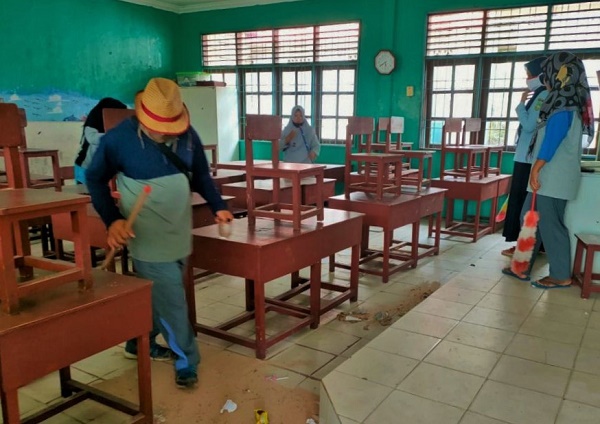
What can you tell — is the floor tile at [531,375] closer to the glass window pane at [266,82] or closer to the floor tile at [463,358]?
the floor tile at [463,358]

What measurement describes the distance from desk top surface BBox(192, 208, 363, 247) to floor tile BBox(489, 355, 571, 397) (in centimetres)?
125

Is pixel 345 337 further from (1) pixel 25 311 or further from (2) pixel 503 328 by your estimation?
(1) pixel 25 311

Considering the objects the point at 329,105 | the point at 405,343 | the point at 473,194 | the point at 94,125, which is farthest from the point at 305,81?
the point at 405,343

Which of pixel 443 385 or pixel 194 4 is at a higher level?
pixel 194 4

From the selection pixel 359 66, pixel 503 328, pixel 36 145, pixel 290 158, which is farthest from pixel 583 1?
pixel 36 145

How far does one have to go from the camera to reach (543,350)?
2.57 m

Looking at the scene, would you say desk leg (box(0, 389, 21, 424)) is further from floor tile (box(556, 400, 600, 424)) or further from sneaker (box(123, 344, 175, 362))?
floor tile (box(556, 400, 600, 424))

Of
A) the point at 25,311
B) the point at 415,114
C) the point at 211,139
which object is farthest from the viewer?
the point at 211,139

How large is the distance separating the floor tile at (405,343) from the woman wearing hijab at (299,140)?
343 cm

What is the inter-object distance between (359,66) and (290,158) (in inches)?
80.8

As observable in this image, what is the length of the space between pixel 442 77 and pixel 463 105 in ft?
1.56

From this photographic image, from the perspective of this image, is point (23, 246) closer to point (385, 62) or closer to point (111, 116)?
point (111, 116)

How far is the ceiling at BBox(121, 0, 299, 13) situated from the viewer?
788cm

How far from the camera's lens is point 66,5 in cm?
684
